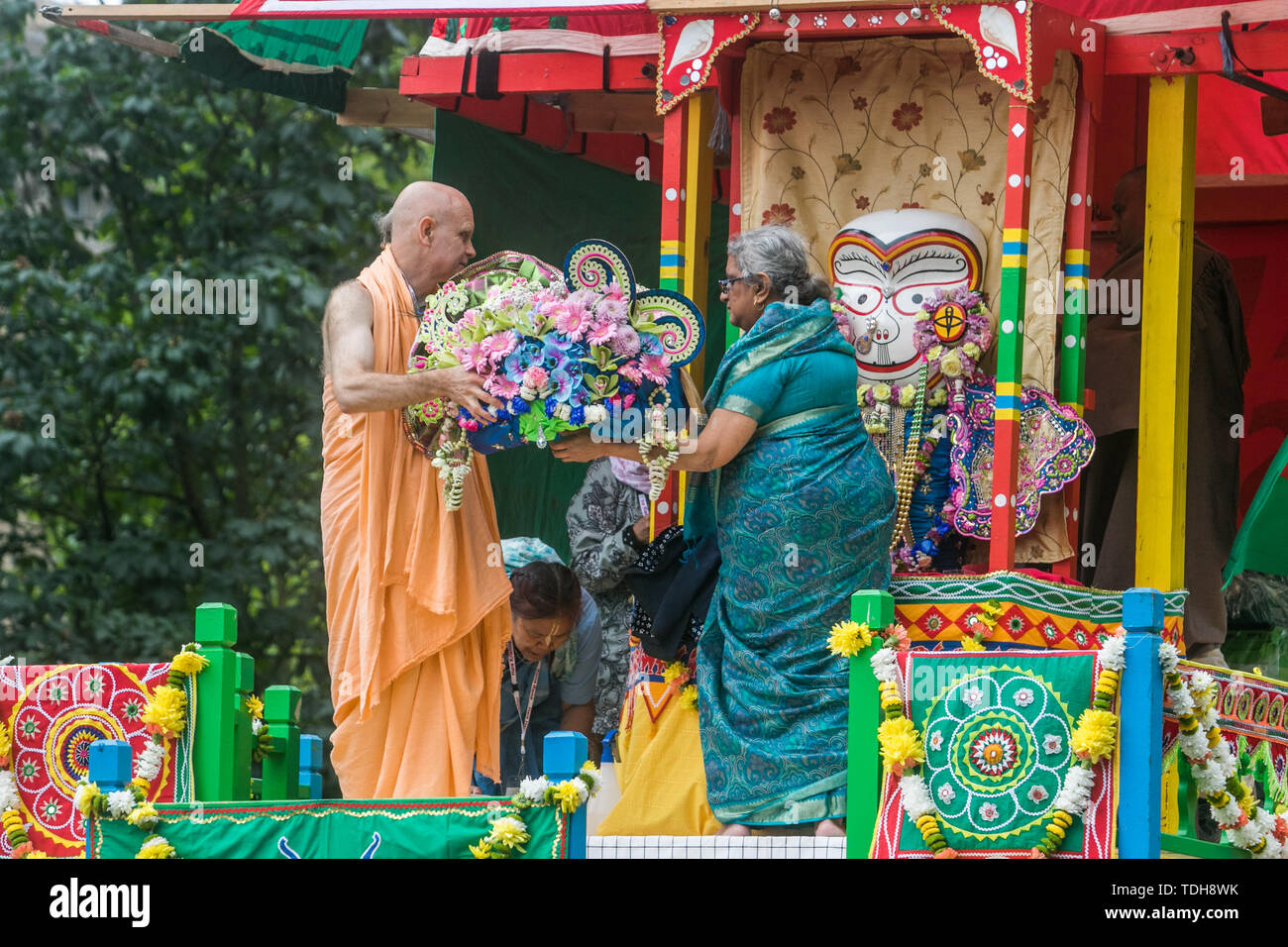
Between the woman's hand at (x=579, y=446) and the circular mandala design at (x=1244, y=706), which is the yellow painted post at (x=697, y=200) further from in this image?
the circular mandala design at (x=1244, y=706)

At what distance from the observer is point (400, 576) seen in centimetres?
645

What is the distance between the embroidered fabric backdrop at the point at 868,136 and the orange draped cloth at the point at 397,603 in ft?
6.87

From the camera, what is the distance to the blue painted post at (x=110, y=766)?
5.38 meters

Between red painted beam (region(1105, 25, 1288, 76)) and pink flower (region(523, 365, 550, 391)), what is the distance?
2848mm

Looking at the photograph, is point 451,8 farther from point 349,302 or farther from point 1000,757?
point 1000,757

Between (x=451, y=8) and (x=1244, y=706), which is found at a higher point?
(x=451, y=8)

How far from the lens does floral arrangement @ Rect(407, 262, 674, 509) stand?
6273mm

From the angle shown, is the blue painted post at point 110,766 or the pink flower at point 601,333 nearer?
the blue painted post at point 110,766

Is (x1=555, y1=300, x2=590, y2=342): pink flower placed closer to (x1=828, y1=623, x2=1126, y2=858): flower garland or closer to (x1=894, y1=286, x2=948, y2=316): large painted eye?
(x1=828, y1=623, x2=1126, y2=858): flower garland

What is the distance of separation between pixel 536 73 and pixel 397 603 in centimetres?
303

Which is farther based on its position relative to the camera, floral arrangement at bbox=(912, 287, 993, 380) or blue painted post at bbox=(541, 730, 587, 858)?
floral arrangement at bbox=(912, 287, 993, 380)

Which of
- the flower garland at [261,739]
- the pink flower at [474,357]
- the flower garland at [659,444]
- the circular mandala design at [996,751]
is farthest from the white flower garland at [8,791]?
the circular mandala design at [996,751]

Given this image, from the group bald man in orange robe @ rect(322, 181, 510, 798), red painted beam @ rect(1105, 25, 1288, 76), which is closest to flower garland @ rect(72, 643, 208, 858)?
bald man in orange robe @ rect(322, 181, 510, 798)

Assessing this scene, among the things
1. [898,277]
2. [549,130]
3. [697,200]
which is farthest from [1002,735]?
[549,130]
